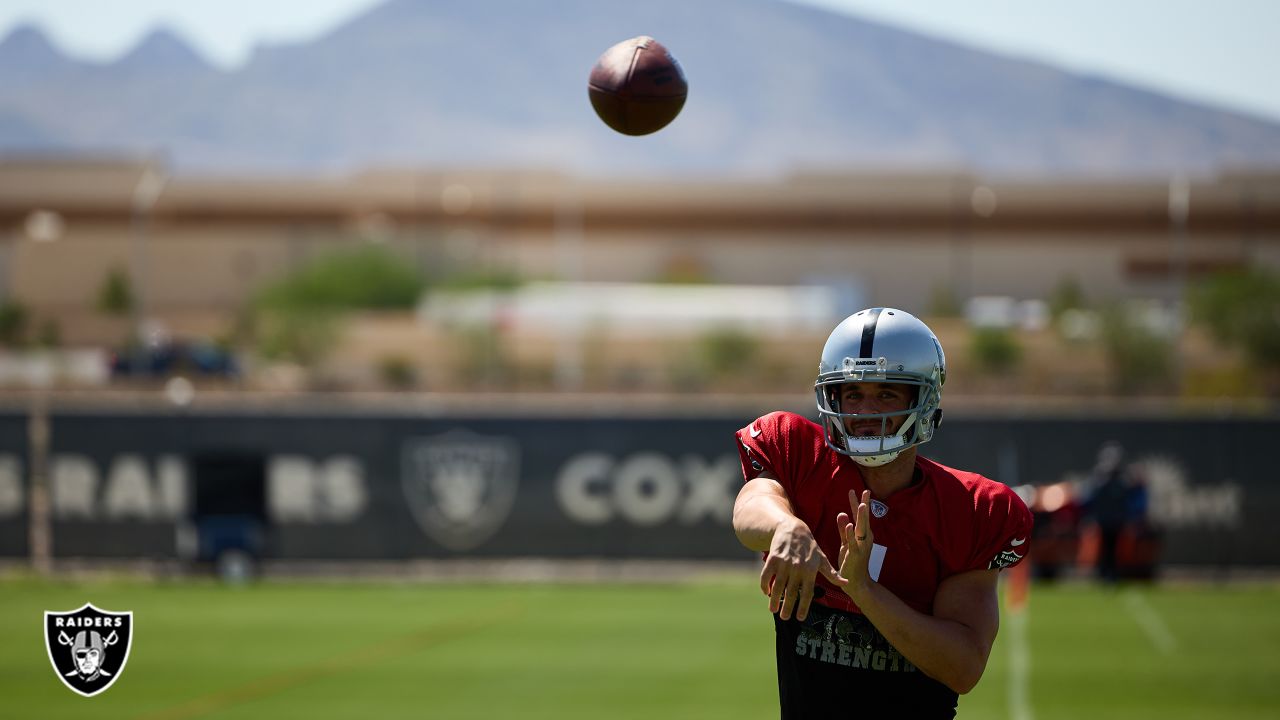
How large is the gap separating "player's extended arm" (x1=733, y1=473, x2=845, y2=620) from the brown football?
6.03 feet

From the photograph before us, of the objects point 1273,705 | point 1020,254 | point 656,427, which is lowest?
point 1273,705

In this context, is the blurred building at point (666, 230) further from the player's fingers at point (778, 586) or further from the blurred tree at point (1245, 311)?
the player's fingers at point (778, 586)

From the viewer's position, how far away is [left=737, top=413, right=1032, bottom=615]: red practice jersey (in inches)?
150

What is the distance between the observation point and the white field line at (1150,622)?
14781 mm

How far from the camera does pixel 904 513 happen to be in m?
3.85

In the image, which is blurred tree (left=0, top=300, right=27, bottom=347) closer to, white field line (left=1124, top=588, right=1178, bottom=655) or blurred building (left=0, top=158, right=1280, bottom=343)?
blurred building (left=0, top=158, right=1280, bottom=343)

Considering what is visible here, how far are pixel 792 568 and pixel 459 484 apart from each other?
58.9ft

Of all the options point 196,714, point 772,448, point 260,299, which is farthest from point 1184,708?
point 260,299

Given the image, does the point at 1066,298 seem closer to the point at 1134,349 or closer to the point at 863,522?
the point at 1134,349

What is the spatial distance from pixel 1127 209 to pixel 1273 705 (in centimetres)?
7220

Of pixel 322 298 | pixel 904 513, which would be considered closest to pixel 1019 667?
pixel 904 513

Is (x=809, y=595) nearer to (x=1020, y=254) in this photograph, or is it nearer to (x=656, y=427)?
(x=656, y=427)

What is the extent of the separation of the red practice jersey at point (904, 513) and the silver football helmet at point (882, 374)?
10 cm

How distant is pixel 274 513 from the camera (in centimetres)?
2075
